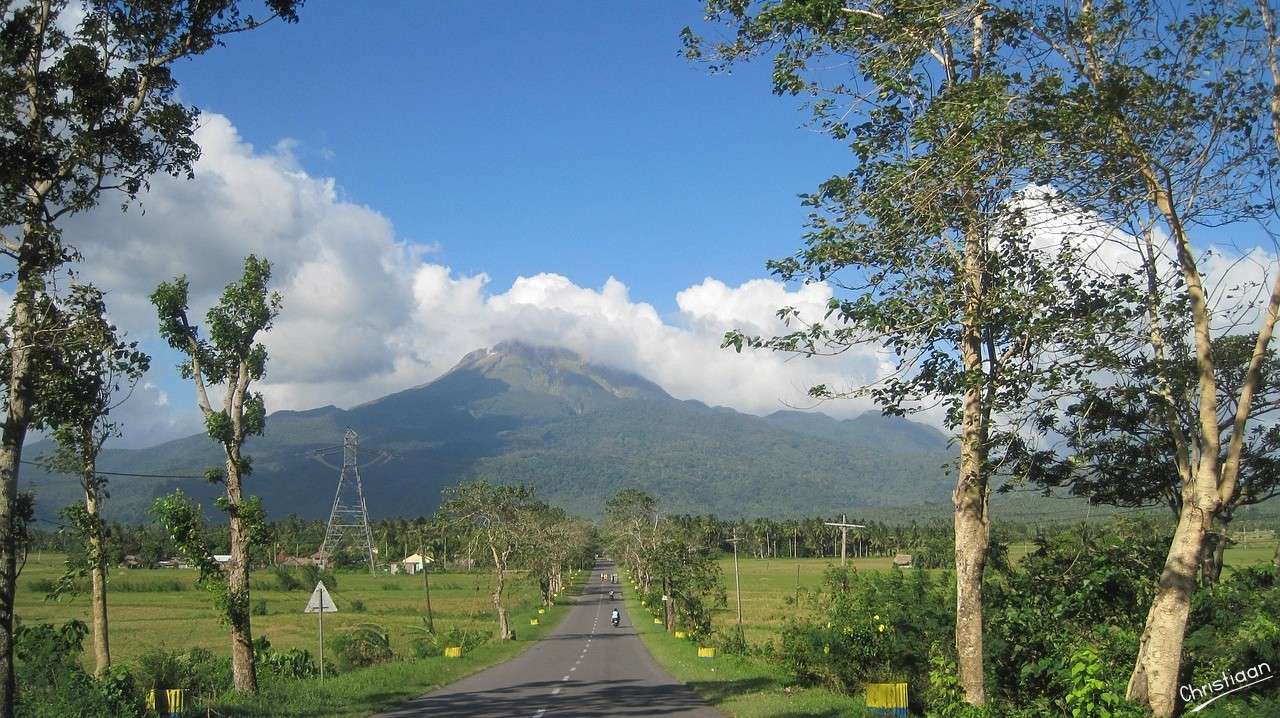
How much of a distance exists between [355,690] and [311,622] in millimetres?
45696

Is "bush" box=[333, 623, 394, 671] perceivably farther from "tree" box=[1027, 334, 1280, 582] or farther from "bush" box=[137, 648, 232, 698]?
"tree" box=[1027, 334, 1280, 582]

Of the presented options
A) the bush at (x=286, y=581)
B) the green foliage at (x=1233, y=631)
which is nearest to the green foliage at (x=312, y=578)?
the bush at (x=286, y=581)

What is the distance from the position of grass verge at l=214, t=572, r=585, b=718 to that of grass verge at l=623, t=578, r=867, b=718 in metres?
6.15

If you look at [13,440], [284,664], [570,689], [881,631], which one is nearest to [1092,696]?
[881,631]

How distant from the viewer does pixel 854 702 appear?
16.8m

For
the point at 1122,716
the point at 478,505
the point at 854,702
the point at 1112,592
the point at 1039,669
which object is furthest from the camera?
the point at 478,505

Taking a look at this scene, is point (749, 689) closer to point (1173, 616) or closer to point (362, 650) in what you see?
point (1173, 616)

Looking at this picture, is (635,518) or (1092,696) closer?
(1092,696)

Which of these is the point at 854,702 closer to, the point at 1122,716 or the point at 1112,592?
the point at 1112,592

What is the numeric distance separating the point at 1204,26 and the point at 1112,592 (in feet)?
28.6

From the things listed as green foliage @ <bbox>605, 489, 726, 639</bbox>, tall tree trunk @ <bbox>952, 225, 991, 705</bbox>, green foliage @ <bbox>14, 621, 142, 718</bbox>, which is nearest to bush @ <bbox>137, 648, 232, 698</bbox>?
green foliage @ <bbox>14, 621, 142, 718</bbox>

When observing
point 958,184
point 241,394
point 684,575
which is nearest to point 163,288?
point 241,394

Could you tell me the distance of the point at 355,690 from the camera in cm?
2020

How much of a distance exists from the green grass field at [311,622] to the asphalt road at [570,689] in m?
1.03
